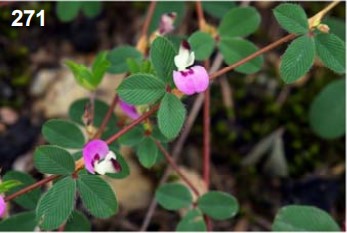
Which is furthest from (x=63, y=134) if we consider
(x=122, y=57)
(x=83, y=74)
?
(x=122, y=57)

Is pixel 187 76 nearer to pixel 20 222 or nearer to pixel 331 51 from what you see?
pixel 331 51

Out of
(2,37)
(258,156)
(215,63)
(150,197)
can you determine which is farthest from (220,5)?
(2,37)

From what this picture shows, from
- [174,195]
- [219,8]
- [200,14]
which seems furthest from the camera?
[219,8]

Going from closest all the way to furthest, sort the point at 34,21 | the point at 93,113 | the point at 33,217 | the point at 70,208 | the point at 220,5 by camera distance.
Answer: the point at 70,208 < the point at 33,217 < the point at 93,113 < the point at 220,5 < the point at 34,21

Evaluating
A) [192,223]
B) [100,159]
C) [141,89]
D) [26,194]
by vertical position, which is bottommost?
[192,223]

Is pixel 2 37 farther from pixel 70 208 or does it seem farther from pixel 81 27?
pixel 70 208

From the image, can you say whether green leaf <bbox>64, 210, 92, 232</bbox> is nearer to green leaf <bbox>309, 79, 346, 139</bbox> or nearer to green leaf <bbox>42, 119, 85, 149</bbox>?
green leaf <bbox>42, 119, 85, 149</bbox>

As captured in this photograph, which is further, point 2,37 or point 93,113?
point 2,37
